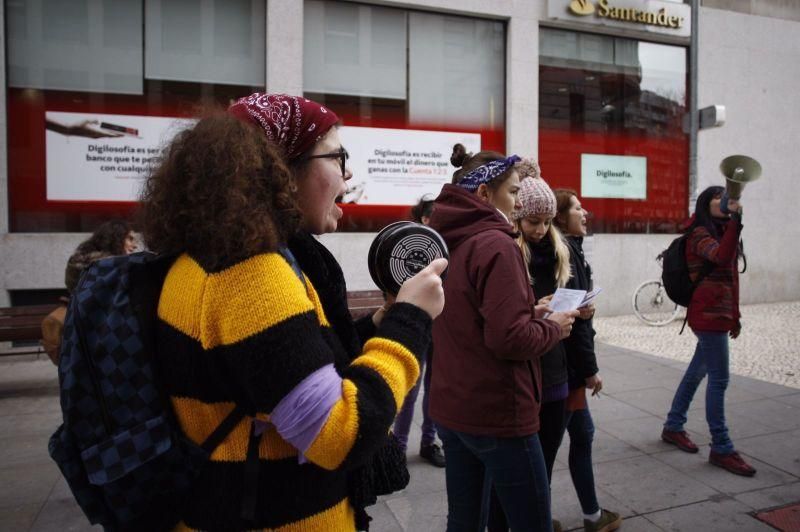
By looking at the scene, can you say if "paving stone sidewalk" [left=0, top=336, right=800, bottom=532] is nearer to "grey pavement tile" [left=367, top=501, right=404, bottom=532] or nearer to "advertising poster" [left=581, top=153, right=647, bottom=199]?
"grey pavement tile" [left=367, top=501, right=404, bottom=532]

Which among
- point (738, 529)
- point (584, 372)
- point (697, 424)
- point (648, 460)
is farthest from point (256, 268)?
point (697, 424)

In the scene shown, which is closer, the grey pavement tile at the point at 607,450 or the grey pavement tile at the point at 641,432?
the grey pavement tile at the point at 607,450

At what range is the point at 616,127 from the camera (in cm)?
1140

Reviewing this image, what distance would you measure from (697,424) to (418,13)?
7.94 metres

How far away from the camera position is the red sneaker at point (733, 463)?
398 cm

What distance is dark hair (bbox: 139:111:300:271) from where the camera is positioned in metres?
1.15

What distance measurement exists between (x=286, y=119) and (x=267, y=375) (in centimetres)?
62

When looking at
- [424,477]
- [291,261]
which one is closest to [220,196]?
[291,261]

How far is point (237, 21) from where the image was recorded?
9.24 m

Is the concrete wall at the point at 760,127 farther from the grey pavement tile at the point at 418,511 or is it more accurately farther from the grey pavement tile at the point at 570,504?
the grey pavement tile at the point at 418,511

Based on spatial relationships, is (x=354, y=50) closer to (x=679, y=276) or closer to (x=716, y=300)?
(x=679, y=276)

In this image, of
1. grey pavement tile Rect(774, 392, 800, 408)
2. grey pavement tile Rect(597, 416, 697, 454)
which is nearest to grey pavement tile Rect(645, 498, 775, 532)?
grey pavement tile Rect(597, 416, 697, 454)

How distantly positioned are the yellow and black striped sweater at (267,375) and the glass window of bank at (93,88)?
789 centimetres

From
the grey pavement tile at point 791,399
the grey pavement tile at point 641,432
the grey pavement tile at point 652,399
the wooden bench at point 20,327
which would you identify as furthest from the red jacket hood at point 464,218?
the wooden bench at point 20,327
